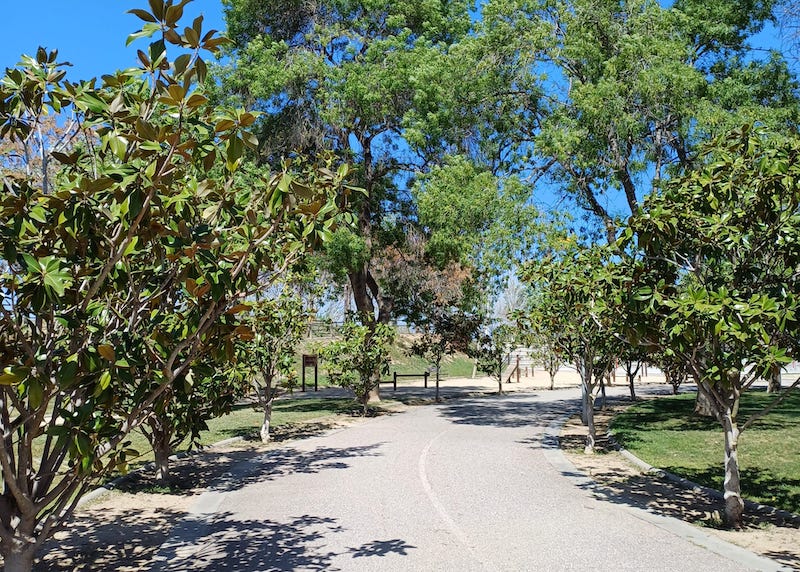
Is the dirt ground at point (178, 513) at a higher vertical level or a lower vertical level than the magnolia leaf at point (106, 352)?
lower

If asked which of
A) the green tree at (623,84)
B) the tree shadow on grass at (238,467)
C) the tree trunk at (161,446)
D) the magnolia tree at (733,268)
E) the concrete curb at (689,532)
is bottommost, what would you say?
the concrete curb at (689,532)

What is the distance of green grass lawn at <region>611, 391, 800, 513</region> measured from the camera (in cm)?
958

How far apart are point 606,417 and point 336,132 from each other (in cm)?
1326

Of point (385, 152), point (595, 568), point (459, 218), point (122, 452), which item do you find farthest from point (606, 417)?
point (122, 452)

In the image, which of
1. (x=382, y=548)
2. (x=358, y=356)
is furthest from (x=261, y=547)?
(x=358, y=356)

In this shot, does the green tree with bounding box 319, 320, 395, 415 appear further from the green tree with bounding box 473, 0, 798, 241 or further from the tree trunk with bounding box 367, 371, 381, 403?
the green tree with bounding box 473, 0, 798, 241

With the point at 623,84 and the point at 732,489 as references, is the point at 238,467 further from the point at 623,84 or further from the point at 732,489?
the point at 623,84

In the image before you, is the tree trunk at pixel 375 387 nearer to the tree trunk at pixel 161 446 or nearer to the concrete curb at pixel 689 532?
the concrete curb at pixel 689 532

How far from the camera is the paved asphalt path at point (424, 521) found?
6.38 meters

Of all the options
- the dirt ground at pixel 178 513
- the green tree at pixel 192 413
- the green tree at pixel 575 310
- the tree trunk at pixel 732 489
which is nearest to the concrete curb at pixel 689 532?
the dirt ground at pixel 178 513

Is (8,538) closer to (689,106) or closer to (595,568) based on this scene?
(595,568)

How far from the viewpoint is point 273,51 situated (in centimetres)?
2219

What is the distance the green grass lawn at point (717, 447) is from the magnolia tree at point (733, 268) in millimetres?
2142

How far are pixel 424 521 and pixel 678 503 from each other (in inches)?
145
